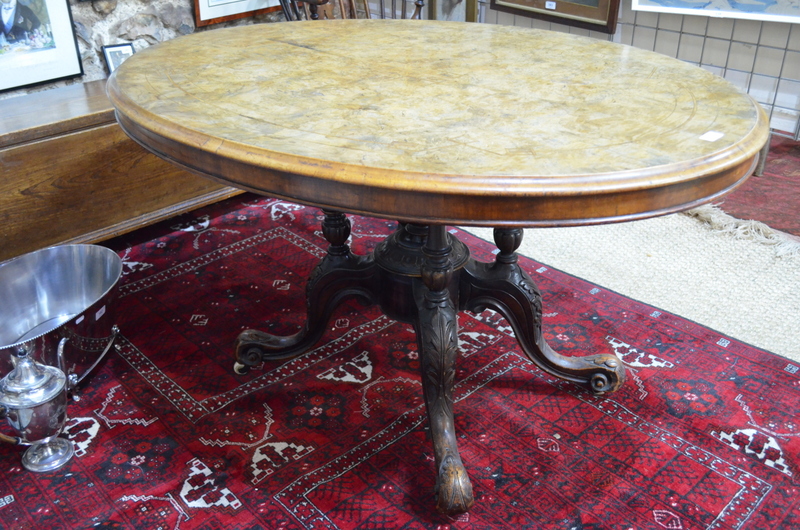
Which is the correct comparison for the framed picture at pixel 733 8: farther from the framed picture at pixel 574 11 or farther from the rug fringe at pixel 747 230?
the rug fringe at pixel 747 230

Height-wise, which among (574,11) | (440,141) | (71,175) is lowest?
(71,175)

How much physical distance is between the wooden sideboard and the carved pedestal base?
2.99 ft

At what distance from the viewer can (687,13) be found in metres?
3.17

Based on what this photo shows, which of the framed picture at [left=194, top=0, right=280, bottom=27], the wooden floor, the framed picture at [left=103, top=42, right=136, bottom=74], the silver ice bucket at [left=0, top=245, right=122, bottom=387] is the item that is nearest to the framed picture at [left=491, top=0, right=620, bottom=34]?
the wooden floor

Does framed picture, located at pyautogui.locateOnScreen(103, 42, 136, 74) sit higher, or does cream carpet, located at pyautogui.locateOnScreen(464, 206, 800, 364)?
framed picture, located at pyautogui.locateOnScreen(103, 42, 136, 74)

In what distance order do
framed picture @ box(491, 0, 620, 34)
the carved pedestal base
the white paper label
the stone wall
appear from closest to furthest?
the white paper label < the carved pedestal base < the stone wall < framed picture @ box(491, 0, 620, 34)

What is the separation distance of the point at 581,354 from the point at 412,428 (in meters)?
0.58

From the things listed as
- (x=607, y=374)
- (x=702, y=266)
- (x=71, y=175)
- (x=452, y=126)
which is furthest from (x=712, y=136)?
(x=71, y=175)

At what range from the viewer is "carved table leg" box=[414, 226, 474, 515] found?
57.5 inches

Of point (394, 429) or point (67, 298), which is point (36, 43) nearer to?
point (67, 298)

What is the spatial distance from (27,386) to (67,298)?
60 cm

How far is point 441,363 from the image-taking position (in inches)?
61.4

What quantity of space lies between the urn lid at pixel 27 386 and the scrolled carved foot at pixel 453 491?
91 cm

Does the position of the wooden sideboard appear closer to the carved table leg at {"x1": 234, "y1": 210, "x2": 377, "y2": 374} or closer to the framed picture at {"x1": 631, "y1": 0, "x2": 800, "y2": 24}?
the carved table leg at {"x1": 234, "y1": 210, "x2": 377, "y2": 374}
